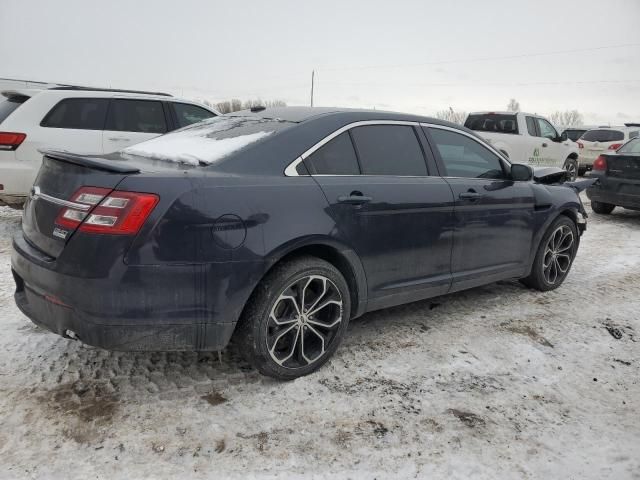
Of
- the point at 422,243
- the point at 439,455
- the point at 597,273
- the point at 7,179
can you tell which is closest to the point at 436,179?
the point at 422,243

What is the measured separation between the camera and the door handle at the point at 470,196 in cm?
388

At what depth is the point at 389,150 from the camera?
11.8ft

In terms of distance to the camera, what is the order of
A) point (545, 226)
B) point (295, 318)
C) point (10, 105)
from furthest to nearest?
point (10, 105), point (545, 226), point (295, 318)

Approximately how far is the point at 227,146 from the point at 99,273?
1.01 m

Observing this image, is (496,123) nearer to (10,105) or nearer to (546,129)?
(546,129)

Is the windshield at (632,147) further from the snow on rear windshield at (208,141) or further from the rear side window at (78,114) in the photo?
the rear side window at (78,114)

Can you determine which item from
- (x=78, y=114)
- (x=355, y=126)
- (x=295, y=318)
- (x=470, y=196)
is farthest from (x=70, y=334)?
(x=78, y=114)

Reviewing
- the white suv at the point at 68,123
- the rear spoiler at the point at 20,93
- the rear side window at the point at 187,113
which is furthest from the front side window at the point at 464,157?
the rear spoiler at the point at 20,93

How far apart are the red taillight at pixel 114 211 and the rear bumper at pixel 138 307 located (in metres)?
0.19

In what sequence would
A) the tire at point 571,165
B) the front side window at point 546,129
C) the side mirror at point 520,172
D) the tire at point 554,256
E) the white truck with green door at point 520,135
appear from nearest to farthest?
the side mirror at point 520,172 < the tire at point 554,256 < the white truck with green door at point 520,135 < the front side window at point 546,129 < the tire at point 571,165

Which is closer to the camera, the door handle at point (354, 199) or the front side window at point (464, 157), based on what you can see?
the door handle at point (354, 199)

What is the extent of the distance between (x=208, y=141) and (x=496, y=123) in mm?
11159

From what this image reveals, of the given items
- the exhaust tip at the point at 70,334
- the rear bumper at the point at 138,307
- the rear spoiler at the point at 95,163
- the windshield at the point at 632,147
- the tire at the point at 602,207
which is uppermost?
the windshield at the point at 632,147

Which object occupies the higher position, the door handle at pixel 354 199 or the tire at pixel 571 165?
the door handle at pixel 354 199
